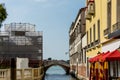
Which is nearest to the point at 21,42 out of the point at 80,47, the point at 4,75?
the point at 80,47

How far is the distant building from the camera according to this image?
91000 millimetres

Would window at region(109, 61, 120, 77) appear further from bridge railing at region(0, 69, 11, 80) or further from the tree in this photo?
the tree

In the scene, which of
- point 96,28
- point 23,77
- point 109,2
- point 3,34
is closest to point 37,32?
point 3,34

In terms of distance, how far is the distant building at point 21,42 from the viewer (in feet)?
299

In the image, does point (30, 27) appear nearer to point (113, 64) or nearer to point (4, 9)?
point (4, 9)

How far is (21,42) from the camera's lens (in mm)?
93500

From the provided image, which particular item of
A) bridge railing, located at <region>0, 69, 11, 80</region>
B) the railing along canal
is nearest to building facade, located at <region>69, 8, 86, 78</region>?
the railing along canal

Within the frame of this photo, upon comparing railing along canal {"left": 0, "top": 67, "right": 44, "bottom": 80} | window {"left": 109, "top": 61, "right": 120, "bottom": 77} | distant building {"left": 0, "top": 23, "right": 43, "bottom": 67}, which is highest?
distant building {"left": 0, "top": 23, "right": 43, "bottom": 67}

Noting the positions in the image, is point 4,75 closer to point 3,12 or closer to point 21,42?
point 3,12

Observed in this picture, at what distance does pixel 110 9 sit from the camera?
20734mm

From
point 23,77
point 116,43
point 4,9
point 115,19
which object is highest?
point 4,9

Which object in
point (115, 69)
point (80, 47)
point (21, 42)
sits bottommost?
point (115, 69)

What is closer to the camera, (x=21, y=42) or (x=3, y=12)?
(x=3, y=12)

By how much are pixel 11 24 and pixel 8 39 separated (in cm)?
583
